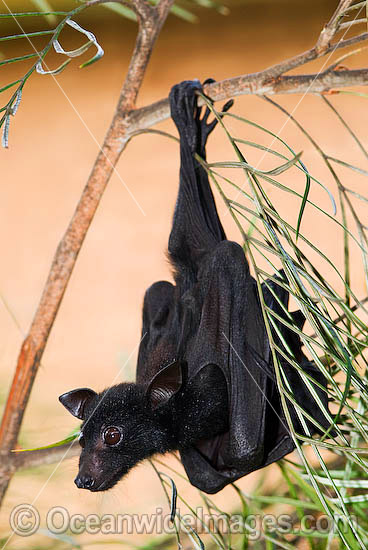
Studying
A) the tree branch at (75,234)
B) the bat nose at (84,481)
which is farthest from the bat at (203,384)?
the tree branch at (75,234)

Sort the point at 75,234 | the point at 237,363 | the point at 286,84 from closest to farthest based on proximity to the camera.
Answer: the point at 286,84 < the point at 237,363 < the point at 75,234

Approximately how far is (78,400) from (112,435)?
0.07 m

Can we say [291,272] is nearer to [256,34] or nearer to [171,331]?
[171,331]

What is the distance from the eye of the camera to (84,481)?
0.85 meters

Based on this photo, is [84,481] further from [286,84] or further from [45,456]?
[286,84]

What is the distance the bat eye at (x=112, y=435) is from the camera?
876mm

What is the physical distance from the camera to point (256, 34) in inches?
76.8

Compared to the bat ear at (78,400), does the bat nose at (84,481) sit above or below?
below

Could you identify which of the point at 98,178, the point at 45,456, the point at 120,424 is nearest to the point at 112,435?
the point at 120,424

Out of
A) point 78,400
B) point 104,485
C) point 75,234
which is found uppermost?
point 75,234

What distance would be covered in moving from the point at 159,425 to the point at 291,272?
1.30 feet

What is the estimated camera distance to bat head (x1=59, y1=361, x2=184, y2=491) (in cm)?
87

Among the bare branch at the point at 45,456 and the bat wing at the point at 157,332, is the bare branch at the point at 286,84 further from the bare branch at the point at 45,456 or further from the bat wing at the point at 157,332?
the bare branch at the point at 45,456

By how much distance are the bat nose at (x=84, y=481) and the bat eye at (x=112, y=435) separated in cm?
5
